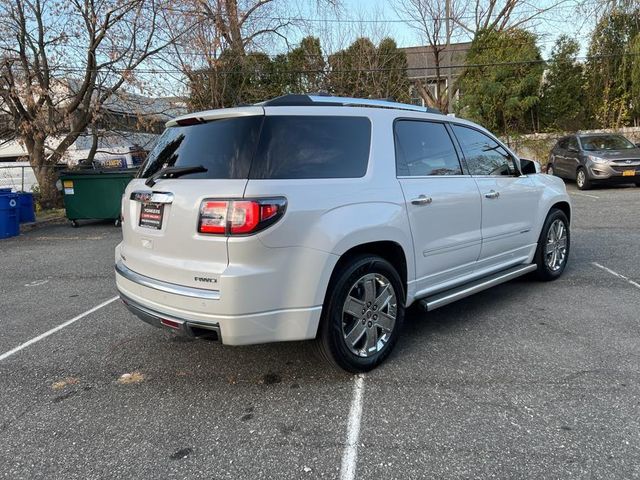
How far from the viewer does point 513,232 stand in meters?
4.75

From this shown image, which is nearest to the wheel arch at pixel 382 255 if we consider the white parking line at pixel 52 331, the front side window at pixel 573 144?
the white parking line at pixel 52 331

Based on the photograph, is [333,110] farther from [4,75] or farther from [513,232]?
[4,75]

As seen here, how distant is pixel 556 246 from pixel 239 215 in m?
4.25

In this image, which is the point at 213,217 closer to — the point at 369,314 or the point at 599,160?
the point at 369,314

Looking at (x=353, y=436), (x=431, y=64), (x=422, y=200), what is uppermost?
(x=431, y=64)

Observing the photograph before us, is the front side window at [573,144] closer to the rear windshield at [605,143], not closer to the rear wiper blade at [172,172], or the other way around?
the rear windshield at [605,143]

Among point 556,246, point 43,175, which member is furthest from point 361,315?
point 43,175

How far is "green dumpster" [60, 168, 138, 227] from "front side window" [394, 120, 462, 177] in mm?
9347

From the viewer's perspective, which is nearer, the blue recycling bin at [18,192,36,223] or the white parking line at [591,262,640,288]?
the white parking line at [591,262,640,288]

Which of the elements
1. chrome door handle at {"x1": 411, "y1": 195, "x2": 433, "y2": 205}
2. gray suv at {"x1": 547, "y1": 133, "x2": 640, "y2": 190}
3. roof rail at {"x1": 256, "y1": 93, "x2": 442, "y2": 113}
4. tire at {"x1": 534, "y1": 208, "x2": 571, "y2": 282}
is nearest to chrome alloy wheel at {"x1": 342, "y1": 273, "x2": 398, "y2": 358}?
chrome door handle at {"x1": 411, "y1": 195, "x2": 433, "y2": 205}

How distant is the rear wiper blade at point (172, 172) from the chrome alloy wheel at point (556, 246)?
159 inches

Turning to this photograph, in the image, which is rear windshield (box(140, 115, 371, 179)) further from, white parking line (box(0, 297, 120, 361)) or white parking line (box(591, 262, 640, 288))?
white parking line (box(591, 262, 640, 288))

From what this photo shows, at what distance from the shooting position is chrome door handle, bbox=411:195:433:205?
11.8 feet

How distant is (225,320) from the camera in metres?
2.82
